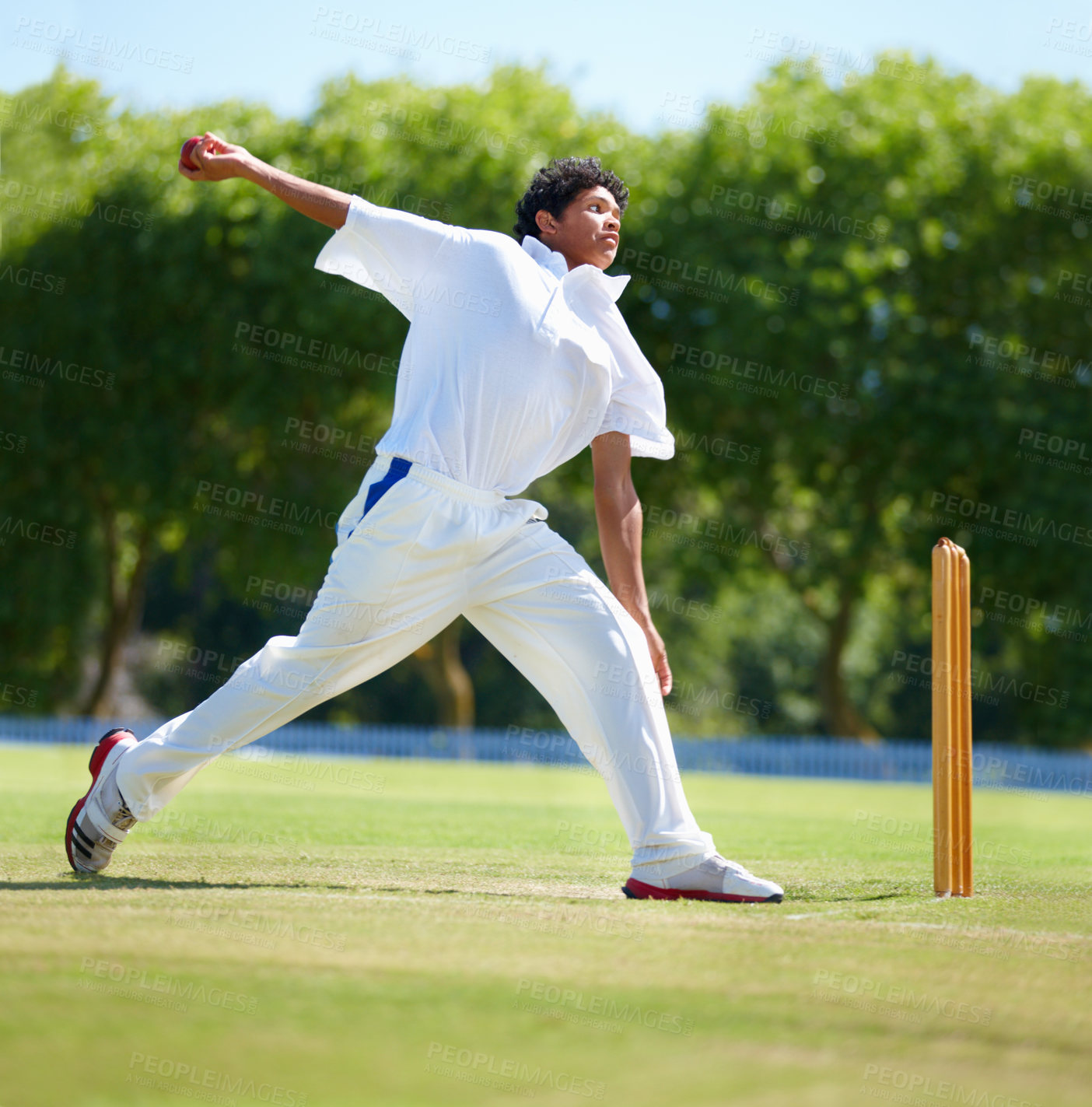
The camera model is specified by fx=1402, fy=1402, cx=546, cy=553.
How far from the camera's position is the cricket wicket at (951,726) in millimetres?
4941

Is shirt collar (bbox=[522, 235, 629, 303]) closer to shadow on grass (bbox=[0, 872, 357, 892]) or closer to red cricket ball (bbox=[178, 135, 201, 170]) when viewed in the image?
red cricket ball (bbox=[178, 135, 201, 170])

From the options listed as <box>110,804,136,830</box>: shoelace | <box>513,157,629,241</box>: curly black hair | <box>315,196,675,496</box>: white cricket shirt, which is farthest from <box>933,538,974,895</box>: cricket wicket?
<box>110,804,136,830</box>: shoelace

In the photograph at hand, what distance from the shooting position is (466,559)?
4.73 metres

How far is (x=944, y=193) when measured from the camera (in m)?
24.5

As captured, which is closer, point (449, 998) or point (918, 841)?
point (449, 998)

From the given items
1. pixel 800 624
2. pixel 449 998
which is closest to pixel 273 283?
pixel 449 998

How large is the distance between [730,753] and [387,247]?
23.0 metres

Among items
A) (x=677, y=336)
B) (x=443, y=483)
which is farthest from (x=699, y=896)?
(x=677, y=336)

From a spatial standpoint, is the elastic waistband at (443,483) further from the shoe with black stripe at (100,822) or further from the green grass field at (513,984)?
the shoe with black stripe at (100,822)

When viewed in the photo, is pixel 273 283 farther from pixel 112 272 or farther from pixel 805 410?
pixel 805 410

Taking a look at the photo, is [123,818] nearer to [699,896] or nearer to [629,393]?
[699,896]

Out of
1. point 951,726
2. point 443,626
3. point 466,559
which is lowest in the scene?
point 951,726

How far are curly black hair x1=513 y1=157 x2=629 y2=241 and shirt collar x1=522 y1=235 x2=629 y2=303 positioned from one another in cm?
12

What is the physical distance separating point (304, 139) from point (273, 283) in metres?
2.76
